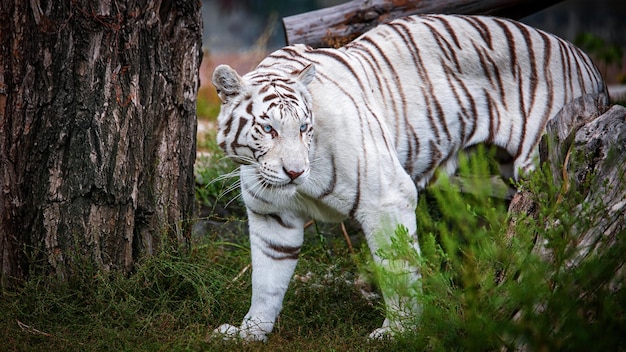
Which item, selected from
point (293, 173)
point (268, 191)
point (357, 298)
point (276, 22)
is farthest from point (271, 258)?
point (276, 22)

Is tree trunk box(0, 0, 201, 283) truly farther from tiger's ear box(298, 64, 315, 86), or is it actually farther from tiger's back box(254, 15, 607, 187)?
tiger's back box(254, 15, 607, 187)

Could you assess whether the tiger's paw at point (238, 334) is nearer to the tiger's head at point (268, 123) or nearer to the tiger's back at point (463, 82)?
the tiger's head at point (268, 123)

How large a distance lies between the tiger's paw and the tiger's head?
0.59 metres

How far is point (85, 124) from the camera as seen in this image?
2922 mm

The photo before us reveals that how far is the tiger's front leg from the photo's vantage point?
121 inches

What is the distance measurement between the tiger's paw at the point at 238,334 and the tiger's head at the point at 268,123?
59cm

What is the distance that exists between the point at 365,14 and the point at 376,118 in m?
1.22

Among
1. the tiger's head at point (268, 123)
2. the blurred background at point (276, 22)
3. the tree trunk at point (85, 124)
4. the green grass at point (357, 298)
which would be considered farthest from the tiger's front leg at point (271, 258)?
the blurred background at point (276, 22)

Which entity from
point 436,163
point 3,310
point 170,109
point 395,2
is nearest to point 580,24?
point 395,2

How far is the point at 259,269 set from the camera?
310 centimetres

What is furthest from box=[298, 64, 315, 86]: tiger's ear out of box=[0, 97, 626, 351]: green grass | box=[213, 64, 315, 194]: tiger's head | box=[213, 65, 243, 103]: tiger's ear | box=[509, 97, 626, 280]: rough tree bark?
box=[509, 97, 626, 280]: rough tree bark

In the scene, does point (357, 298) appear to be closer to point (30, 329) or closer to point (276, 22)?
point (30, 329)

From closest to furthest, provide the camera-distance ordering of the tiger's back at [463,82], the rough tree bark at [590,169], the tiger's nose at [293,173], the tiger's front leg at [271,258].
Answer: the rough tree bark at [590,169]
the tiger's nose at [293,173]
the tiger's front leg at [271,258]
the tiger's back at [463,82]

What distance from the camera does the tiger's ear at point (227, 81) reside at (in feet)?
9.07
